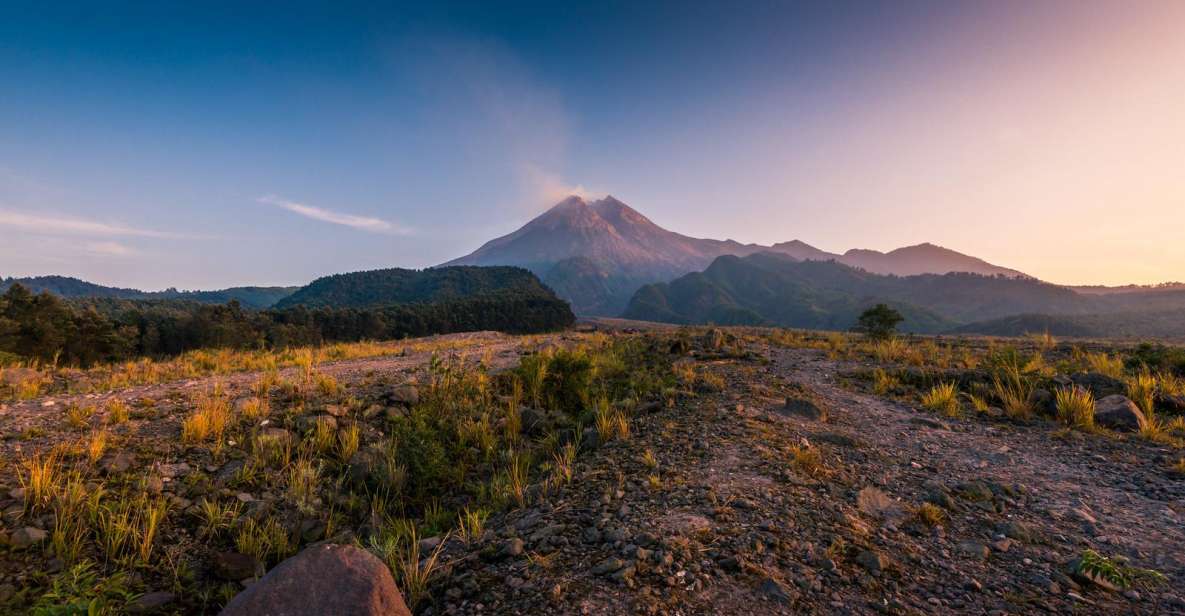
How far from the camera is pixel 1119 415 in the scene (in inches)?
288

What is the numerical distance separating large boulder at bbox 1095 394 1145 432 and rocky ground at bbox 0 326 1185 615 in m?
0.82

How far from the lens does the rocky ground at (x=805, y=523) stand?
329 cm

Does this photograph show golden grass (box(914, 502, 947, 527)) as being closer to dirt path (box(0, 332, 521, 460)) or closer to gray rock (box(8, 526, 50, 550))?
gray rock (box(8, 526, 50, 550))

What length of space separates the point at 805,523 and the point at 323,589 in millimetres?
4019

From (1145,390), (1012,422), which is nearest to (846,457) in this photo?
(1012,422)

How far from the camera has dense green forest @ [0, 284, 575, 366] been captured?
31.9m

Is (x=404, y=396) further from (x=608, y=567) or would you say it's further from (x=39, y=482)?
(x=608, y=567)

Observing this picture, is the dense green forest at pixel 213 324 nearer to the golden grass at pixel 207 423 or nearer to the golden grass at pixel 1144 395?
the golden grass at pixel 207 423

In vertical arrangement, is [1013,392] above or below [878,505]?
above

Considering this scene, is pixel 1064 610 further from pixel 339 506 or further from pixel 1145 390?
pixel 1145 390

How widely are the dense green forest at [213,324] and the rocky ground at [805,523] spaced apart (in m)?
13.2

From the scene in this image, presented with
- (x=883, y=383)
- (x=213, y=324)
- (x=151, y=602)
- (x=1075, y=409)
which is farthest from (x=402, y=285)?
(x=1075, y=409)

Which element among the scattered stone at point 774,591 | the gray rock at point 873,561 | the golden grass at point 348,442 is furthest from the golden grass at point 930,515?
the golden grass at point 348,442

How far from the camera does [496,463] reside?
22.9ft
